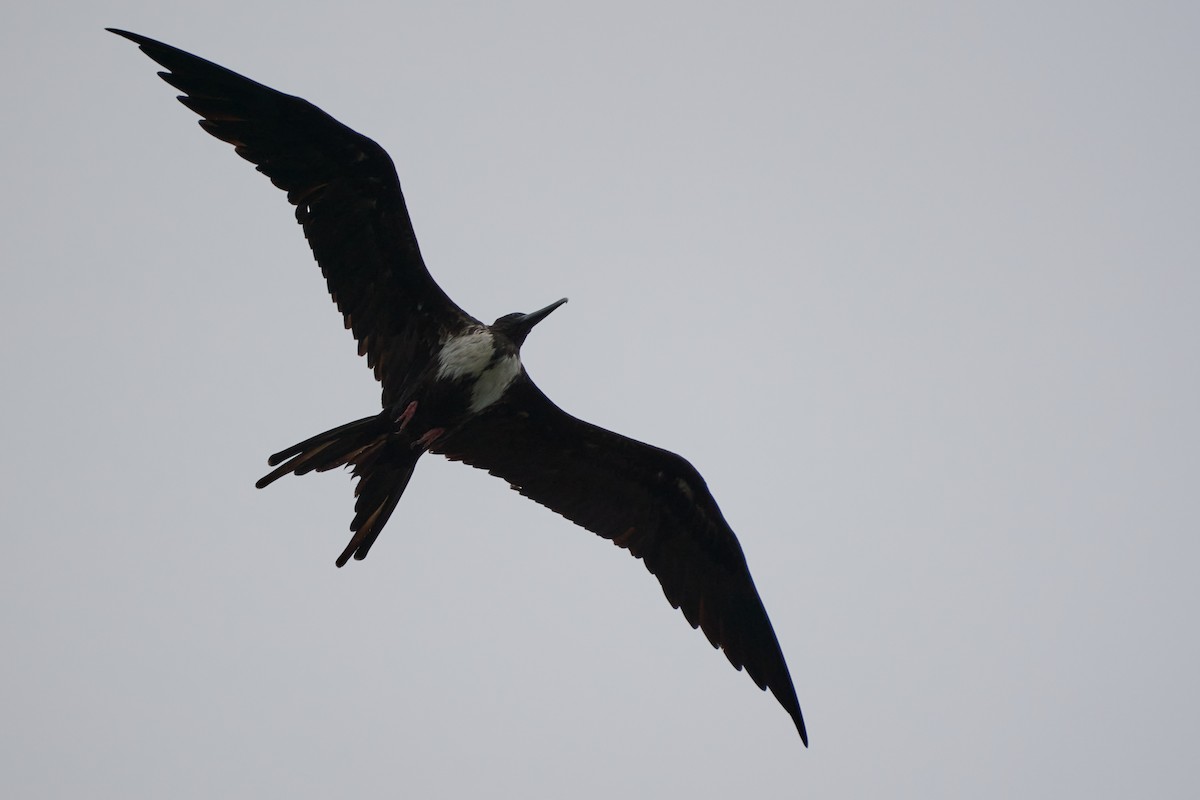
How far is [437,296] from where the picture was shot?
25.2ft

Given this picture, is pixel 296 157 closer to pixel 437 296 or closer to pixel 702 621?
pixel 437 296

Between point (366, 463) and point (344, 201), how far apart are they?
153cm

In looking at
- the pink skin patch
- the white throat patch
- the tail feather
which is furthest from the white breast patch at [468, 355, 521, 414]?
the tail feather

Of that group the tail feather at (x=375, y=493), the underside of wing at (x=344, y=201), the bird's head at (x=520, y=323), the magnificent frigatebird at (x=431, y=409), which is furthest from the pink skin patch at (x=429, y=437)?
the bird's head at (x=520, y=323)

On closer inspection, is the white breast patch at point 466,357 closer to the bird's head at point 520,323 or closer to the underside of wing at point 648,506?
the bird's head at point 520,323

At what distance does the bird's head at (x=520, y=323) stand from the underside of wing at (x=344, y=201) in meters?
0.24

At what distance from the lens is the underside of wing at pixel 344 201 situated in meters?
6.98

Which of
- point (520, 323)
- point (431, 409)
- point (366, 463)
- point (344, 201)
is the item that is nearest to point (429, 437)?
point (431, 409)

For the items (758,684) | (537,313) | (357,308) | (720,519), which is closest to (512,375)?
(537,313)

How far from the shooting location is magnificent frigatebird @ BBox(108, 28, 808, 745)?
7.07m

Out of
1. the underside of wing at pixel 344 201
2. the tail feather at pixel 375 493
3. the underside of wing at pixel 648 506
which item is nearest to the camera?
the underside of wing at pixel 344 201

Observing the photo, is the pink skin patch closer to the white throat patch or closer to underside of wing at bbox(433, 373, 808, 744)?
the white throat patch

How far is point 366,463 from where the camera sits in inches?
289

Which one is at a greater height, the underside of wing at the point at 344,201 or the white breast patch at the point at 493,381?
the underside of wing at the point at 344,201
